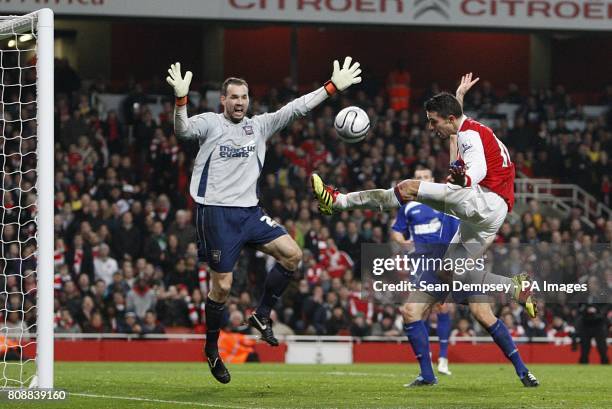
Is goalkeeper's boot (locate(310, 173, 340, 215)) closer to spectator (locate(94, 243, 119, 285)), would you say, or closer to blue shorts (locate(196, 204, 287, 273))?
blue shorts (locate(196, 204, 287, 273))

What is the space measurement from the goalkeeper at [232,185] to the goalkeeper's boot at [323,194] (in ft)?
1.47

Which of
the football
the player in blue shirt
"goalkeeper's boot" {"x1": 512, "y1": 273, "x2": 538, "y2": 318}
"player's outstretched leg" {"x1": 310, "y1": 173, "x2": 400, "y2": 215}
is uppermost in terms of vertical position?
the football

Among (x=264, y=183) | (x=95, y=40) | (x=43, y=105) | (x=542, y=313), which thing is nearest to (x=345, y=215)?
(x=264, y=183)

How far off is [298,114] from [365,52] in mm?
21064

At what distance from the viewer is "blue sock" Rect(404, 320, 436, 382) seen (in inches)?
446

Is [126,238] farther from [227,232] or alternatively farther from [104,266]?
[227,232]

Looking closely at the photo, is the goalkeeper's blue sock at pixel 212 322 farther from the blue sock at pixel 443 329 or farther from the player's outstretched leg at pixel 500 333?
the blue sock at pixel 443 329

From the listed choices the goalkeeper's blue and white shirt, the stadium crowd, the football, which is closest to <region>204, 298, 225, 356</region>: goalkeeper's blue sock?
the goalkeeper's blue and white shirt

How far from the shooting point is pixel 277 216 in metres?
21.4

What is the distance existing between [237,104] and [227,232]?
1.06 metres

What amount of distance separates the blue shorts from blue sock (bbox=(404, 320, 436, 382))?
2173 millimetres

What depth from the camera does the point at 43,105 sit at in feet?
29.4

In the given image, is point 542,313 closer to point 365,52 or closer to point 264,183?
point 264,183

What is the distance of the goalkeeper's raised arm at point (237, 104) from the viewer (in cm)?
978
